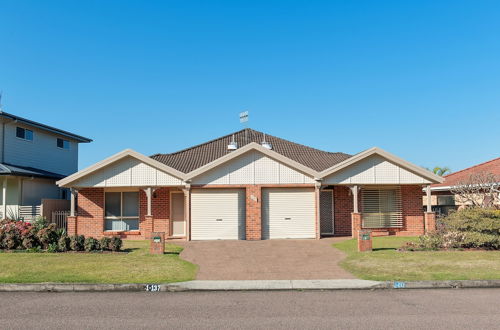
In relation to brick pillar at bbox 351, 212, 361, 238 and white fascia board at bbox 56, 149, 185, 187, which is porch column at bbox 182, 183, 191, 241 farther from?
brick pillar at bbox 351, 212, 361, 238

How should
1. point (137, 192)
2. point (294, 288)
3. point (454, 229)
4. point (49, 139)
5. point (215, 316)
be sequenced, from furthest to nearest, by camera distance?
point (49, 139)
point (137, 192)
point (454, 229)
point (294, 288)
point (215, 316)

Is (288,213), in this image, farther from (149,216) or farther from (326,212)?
(149,216)

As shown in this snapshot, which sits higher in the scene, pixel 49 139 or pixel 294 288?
pixel 49 139

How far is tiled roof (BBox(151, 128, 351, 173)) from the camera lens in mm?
22438

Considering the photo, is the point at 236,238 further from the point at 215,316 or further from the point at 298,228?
the point at 215,316

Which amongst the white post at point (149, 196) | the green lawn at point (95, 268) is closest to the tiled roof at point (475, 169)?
the white post at point (149, 196)

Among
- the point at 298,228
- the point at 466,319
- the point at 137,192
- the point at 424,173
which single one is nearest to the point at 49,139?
the point at 137,192

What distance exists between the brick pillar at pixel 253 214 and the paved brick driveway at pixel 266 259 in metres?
0.92

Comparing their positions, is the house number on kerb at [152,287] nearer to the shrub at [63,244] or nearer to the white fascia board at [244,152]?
the shrub at [63,244]

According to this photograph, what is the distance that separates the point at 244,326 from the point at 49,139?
83.6 feet

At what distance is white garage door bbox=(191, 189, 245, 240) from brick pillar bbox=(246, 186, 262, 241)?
0.40 metres

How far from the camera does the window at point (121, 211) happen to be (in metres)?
20.9

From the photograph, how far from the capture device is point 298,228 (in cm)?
1978

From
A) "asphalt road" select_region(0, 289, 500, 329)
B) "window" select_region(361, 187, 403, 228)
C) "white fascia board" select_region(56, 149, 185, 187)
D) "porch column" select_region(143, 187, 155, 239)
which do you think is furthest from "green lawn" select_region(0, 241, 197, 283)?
"window" select_region(361, 187, 403, 228)
